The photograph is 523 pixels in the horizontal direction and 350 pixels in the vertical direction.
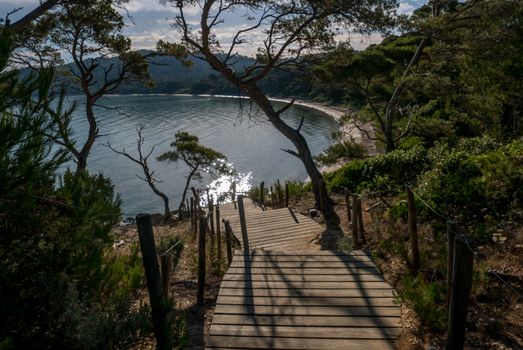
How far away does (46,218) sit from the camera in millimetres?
4785

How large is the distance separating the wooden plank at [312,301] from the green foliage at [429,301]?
0.98ft

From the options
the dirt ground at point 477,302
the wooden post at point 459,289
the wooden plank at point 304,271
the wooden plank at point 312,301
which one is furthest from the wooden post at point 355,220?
the wooden post at point 459,289

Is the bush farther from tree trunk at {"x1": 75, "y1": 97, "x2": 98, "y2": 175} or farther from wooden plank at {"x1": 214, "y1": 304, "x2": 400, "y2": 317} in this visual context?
tree trunk at {"x1": 75, "y1": 97, "x2": 98, "y2": 175}

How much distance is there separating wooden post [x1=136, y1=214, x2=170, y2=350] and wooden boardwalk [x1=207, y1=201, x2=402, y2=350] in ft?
1.87

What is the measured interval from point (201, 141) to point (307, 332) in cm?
6324

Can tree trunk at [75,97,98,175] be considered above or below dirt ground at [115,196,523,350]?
above

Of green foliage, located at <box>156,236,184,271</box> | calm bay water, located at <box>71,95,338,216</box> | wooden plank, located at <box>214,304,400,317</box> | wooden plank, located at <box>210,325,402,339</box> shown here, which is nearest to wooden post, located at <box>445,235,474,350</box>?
wooden plank, located at <box>210,325,402,339</box>

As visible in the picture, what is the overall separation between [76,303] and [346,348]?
2.94 m

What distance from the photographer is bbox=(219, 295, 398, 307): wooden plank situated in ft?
18.3

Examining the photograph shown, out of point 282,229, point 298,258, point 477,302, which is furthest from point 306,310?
point 282,229

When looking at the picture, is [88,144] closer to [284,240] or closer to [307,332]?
A: [284,240]

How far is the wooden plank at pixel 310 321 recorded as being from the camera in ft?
16.7

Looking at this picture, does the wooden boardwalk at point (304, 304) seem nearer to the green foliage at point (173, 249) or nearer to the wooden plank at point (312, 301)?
the wooden plank at point (312, 301)

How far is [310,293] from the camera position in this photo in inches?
235
